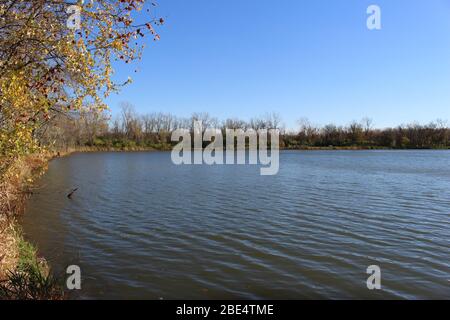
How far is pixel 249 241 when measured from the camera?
10.9 meters

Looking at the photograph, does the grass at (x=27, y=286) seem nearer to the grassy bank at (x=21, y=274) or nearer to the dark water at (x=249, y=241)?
the grassy bank at (x=21, y=274)

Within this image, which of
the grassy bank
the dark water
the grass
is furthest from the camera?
the dark water

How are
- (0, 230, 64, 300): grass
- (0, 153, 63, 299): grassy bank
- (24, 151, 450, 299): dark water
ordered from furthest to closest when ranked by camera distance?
(24, 151, 450, 299): dark water < (0, 153, 63, 299): grassy bank < (0, 230, 64, 300): grass

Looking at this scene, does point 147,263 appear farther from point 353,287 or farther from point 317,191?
point 317,191

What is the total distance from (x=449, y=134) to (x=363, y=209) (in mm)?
84975

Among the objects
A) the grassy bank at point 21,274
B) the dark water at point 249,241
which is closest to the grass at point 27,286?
the grassy bank at point 21,274

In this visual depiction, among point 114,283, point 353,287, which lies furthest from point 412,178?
point 114,283

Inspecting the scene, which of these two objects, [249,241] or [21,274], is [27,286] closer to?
[21,274]

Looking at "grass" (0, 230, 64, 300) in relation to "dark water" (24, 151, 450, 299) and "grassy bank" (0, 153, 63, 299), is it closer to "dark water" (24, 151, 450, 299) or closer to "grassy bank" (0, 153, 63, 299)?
"grassy bank" (0, 153, 63, 299)

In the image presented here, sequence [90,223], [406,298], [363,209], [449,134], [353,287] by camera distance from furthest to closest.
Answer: [449,134]
[363,209]
[90,223]
[353,287]
[406,298]

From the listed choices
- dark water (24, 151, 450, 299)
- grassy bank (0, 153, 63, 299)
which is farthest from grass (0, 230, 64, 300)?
dark water (24, 151, 450, 299)

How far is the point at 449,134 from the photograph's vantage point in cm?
8644

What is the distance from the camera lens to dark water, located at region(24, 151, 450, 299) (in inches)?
→ 309

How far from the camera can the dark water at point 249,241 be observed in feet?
25.7
